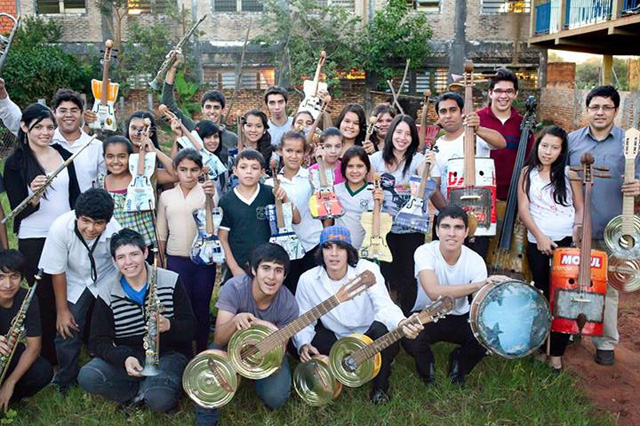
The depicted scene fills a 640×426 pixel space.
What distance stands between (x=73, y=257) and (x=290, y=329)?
5.25 ft

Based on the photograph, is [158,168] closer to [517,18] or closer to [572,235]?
[572,235]

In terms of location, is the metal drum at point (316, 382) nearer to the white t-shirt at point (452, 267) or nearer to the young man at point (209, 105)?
the white t-shirt at point (452, 267)

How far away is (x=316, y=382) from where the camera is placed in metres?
3.86

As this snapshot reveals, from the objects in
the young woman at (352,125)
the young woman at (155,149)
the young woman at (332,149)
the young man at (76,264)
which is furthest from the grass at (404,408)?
the young woman at (352,125)

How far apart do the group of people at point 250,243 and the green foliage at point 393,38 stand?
14.3 meters

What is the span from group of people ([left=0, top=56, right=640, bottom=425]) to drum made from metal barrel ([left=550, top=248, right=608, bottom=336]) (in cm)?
32

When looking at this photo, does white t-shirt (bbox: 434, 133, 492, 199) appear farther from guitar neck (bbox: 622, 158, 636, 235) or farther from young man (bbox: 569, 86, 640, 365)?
guitar neck (bbox: 622, 158, 636, 235)

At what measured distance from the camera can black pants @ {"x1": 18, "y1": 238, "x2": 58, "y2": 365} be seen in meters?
4.31

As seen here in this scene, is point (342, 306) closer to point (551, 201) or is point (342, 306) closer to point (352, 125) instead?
point (551, 201)

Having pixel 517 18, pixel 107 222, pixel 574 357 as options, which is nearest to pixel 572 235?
pixel 574 357

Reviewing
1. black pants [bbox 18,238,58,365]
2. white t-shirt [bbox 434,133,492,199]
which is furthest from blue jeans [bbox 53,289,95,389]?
white t-shirt [bbox 434,133,492,199]

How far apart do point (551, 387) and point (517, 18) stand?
18.3 meters

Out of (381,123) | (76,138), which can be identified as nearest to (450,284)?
(381,123)

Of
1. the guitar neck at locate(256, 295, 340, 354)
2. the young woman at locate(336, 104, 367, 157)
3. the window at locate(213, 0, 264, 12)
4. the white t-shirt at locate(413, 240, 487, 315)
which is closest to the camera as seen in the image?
the guitar neck at locate(256, 295, 340, 354)
